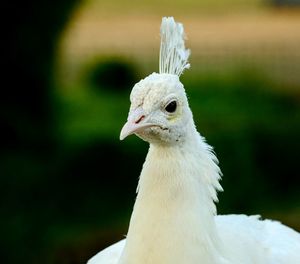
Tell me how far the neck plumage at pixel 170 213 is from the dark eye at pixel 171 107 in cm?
23

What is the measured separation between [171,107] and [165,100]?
0.06 meters

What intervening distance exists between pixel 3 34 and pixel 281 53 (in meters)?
8.50

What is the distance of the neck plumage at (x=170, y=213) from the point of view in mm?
5371

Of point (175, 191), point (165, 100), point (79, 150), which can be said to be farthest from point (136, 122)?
point (79, 150)

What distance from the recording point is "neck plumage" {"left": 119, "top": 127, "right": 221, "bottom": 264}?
211 inches

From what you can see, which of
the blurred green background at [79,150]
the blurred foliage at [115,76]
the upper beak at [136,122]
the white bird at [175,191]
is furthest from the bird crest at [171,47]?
the blurred foliage at [115,76]

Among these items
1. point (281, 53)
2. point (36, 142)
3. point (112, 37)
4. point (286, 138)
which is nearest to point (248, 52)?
point (281, 53)

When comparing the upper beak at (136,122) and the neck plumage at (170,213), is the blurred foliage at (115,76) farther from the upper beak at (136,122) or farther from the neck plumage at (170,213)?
the upper beak at (136,122)

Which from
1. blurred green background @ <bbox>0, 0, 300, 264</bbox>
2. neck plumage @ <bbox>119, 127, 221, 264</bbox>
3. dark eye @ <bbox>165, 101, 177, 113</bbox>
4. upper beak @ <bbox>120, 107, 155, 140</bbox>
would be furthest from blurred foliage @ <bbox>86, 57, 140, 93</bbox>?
upper beak @ <bbox>120, 107, 155, 140</bbox>

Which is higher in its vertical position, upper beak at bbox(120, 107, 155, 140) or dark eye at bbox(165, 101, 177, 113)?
dark eye at bbox(165, 101, 177, 113)

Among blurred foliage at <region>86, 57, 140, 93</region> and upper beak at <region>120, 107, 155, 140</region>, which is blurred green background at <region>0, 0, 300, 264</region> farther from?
upper beak at <region>120, 107, 155, 140</region>

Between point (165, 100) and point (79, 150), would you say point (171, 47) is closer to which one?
point (165, 100)

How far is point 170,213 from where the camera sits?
5.41 meters

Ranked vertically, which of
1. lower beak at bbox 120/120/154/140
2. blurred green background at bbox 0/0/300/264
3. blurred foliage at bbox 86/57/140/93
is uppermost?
blurred foliage at bbox 86/57/140/93
